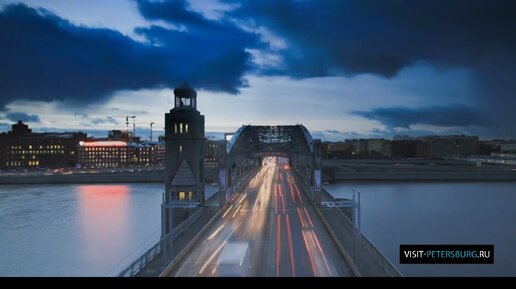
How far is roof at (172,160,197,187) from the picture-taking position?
3328 centimetres

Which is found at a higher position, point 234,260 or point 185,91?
point 185,91

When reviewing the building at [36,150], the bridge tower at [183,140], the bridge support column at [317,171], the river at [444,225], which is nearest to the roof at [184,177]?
the bridge tower at [183,140]

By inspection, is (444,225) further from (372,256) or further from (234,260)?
(234,260)

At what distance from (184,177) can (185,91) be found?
24.6 ft

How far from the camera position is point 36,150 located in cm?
12594

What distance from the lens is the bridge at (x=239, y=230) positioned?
52.5 feet

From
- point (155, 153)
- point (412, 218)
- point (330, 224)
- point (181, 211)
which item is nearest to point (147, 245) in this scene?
point (181, 211)

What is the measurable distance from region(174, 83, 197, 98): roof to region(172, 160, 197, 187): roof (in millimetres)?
6261

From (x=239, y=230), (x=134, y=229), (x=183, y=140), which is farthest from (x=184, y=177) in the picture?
(x=239, y=230)

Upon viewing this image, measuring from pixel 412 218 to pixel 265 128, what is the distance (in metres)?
38.7

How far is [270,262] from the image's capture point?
17.1 meters

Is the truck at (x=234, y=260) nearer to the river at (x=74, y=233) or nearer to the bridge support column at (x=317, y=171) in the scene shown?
the river at (x=74, y=233)
